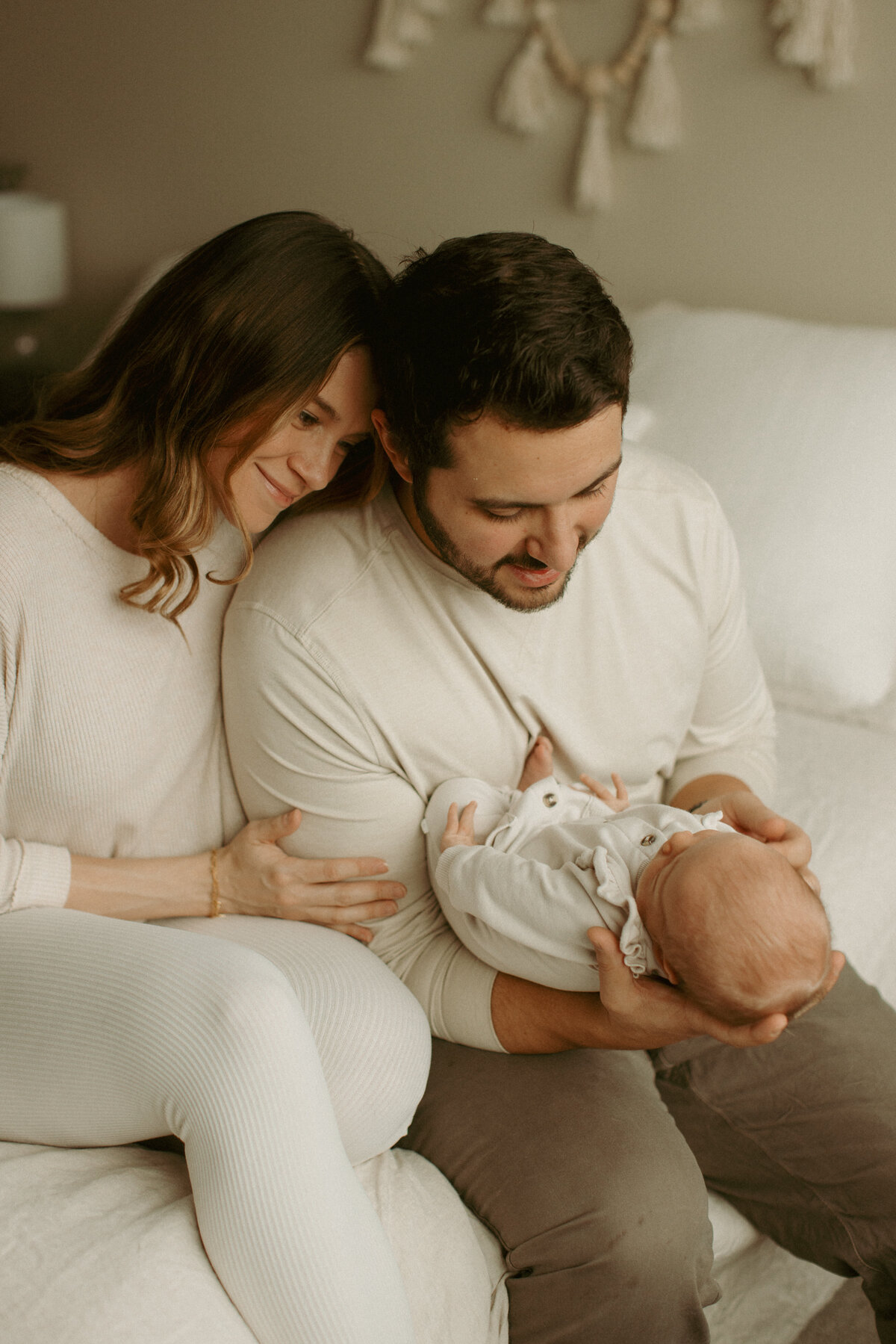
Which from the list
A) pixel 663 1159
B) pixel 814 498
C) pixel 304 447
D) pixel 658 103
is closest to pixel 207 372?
pixel 304 447

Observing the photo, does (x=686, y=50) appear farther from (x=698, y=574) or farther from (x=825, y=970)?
(x=825, y=970)

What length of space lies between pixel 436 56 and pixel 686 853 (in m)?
2.20

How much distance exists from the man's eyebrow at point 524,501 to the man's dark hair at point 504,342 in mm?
66

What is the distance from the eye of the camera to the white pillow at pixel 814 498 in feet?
6.26

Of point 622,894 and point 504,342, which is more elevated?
point 504,342

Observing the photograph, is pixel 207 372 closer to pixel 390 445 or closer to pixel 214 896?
pixel 390 445

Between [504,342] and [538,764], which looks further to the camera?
[538,764]

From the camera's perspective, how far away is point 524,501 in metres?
1.21

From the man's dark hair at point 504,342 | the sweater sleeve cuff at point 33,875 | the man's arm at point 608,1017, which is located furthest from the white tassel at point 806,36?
the sweater sleeve cuff at point 33,875

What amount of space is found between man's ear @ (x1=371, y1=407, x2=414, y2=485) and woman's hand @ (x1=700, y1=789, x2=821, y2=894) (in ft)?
1.83

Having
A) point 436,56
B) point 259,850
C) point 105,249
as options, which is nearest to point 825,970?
point 259,850

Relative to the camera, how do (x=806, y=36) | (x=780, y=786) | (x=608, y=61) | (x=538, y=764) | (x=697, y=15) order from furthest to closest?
(x=608, y=61)
(x=697, y=15)
(x=806, y=36)
(x=780, y=786)
(x=538, y=764)

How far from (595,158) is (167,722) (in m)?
1.69

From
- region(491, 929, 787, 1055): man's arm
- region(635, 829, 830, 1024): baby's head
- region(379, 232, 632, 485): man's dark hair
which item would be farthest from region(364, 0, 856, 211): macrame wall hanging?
region(491, 929, 787, 1055): man's arm
